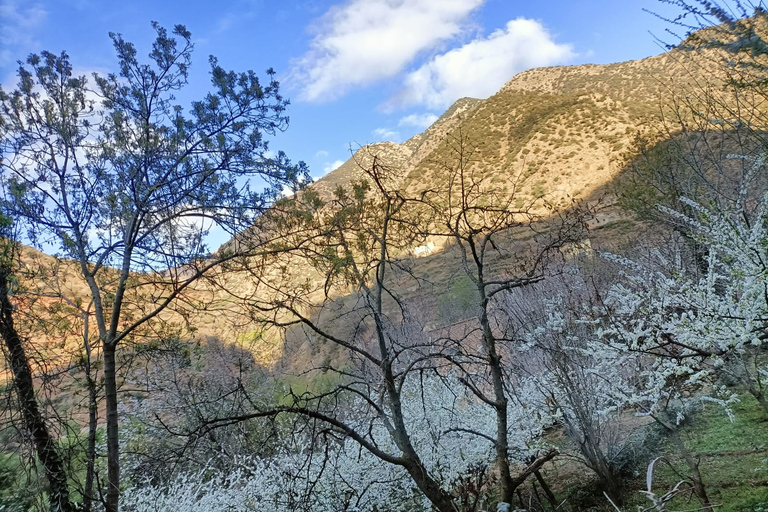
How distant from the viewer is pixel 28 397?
236 inches

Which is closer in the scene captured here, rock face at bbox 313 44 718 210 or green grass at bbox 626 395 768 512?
green grass at bbox 626 395 768 512

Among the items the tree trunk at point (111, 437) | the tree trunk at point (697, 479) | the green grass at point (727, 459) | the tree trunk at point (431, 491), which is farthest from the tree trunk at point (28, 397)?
the green grass at point (727, 459)

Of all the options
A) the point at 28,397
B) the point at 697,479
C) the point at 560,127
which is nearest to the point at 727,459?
the point at 697,479

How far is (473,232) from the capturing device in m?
4.05

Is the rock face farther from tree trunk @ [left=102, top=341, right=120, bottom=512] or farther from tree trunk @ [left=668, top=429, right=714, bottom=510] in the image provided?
tree trunk @ [left=668, top=429, right=714, bottom=510]

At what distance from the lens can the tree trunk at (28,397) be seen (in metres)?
5.84

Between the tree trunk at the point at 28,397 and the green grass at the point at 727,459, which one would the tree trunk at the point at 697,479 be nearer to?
the green grass at the point at 727,459

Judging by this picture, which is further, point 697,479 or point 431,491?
point 697,479

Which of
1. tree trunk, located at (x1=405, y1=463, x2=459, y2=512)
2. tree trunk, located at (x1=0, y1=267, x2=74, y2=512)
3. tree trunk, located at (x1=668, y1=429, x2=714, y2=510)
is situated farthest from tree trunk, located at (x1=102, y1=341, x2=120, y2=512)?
tree trunk, located at (x1=668, y1=429, x2=714, y2=510)

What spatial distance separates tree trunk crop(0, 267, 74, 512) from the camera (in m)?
5.84

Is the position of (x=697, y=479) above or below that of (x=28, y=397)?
below

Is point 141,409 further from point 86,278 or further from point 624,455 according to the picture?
point 624,455

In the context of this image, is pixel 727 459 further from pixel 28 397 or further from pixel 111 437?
pixel 28 397

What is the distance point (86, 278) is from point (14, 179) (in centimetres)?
161
